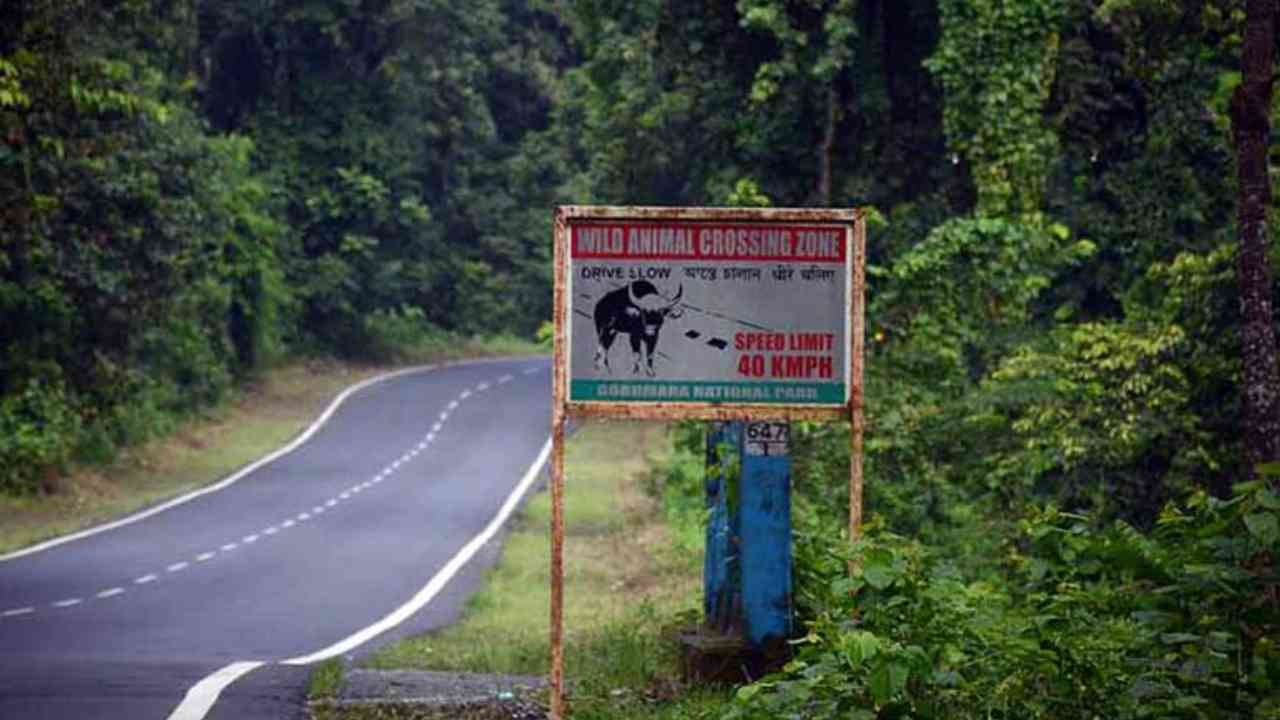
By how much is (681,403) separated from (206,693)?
11.1ft

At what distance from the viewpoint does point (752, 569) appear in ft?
38.7

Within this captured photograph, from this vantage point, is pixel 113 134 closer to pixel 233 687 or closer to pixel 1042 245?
pixel 1042 245

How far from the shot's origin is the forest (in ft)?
29.3

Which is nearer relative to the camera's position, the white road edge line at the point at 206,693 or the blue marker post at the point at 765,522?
the white road edge line at the point at 206,693

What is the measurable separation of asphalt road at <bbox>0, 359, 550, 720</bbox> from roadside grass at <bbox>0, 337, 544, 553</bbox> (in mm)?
939

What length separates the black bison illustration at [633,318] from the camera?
1056 cm

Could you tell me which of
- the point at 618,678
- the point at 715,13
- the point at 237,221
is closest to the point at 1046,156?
the point at 715,13

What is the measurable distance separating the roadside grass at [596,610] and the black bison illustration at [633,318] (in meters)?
1.95

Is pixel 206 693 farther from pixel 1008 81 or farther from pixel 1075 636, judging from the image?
pixel 1008 81

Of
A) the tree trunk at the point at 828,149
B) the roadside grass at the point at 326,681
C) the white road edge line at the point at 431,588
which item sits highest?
the tree trunk at the point at 828,149

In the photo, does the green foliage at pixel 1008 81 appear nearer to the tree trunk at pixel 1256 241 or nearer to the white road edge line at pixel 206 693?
the tree trunk at pixel 1256 241

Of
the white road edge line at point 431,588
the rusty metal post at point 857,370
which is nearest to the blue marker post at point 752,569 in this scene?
the rusty metal post at point 857,370

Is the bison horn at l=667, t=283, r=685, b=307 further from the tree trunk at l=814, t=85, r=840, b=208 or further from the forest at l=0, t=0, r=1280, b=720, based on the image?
the tree trunk at l=814, t=85, r=840, b=208

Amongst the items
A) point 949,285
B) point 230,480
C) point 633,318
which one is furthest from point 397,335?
point 633,318
